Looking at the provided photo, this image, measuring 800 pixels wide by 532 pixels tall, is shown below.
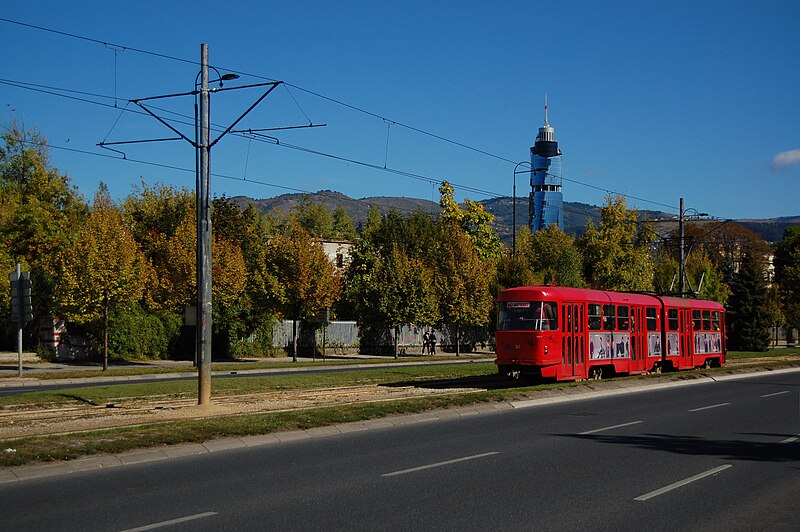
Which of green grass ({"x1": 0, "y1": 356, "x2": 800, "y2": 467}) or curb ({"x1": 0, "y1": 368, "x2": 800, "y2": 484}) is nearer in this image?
curb ({"x1": 0, "y1": 368, "x2": 800, "y2": 484})

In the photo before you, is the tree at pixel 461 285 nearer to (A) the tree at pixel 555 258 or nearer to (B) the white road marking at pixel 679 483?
(A) the tree at pixel 555 258

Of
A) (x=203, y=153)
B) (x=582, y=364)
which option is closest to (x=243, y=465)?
(x=203, y=153)

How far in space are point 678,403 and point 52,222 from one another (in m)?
40.6

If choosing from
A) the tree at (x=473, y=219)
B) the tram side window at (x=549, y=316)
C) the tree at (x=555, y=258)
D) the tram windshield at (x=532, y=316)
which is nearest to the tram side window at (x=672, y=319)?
the tram side window at (x=549, y=316)

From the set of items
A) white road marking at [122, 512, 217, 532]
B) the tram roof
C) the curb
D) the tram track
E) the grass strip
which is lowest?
white road marking at [122, 512, 217, 532]

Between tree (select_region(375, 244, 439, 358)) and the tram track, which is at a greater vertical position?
tree (select_region(375, 244, 439, 358))

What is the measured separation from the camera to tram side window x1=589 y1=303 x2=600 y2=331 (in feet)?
105

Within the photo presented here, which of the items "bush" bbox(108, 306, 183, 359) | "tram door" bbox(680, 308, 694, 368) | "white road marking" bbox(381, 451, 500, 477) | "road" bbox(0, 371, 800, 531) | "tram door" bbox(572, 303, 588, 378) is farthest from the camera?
"bush" bbox(108, 306, 183, 359)

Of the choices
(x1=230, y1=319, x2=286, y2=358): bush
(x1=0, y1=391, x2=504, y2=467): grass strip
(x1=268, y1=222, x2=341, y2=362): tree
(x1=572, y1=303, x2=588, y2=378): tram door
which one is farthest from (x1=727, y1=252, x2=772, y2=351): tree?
(x1=0, y1=391, x2=504, y2=467): grass strip

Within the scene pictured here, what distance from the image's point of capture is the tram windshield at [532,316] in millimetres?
29594

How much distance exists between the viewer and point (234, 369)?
42.1 m

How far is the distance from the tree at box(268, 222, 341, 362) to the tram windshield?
2226 centimetres

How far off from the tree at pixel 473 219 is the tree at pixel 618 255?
10.6m

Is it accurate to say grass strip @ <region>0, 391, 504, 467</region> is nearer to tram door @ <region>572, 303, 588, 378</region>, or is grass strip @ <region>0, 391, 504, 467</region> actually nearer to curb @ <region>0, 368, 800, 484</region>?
curb @ <region>0, 368, 800, 484</region>
